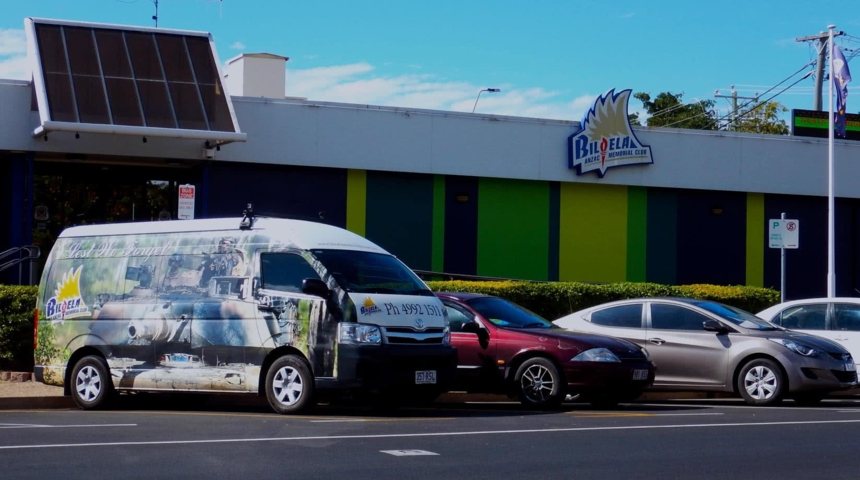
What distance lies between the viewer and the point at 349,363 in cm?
1314

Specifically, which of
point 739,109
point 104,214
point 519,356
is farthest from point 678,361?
point 739,109

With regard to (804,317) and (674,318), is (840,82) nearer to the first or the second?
(804,317)

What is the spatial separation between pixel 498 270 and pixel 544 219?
5.60ft

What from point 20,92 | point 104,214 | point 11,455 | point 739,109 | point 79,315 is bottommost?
point 11,455

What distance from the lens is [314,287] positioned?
13.2 m

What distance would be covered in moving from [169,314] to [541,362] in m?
4.55

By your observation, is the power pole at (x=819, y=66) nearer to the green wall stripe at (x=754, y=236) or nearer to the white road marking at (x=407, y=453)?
the green wall stripe at (x=754, y=236)

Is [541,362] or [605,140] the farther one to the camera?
[605,140]

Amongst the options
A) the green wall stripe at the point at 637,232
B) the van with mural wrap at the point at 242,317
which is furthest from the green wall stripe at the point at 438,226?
the van with mural wrap at the point at 242,317

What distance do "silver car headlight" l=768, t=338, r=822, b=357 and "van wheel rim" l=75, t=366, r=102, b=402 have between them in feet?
28.6

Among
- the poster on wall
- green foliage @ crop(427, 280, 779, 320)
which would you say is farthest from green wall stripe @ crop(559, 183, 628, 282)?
the poster on wall

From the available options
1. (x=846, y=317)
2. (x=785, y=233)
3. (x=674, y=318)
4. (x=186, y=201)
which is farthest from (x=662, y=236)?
(x=186, y=201)

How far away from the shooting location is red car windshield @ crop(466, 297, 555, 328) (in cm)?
1562

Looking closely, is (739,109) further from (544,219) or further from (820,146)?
(544,219)
